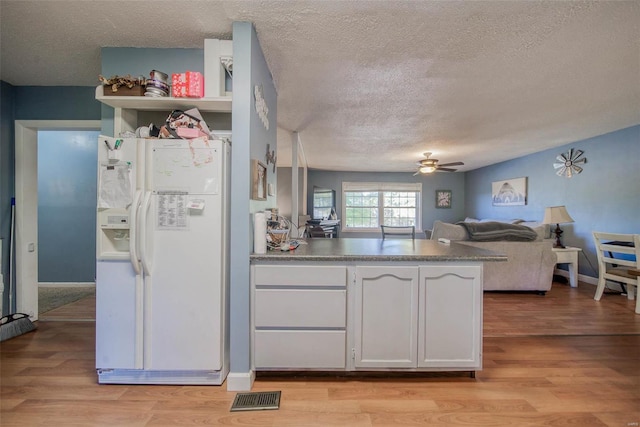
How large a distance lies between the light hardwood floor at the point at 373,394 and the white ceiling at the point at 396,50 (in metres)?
2.33

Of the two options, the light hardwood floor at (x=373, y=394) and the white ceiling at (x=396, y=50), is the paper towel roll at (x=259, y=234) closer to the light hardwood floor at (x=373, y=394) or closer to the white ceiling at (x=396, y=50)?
the light hardwood floor at (x=373, y=394)

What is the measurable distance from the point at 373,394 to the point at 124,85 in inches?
102

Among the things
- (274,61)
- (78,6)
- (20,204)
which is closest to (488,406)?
(274,61)

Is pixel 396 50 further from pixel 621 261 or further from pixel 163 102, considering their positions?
pixel 621 261

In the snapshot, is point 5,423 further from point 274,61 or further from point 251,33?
point 274,61

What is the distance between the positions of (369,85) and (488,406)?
2608 mm

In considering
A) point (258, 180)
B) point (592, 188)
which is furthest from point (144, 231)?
point (592, 188)

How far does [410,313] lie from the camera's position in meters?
1.93

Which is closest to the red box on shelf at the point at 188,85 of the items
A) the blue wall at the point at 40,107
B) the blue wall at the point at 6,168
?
the blue wall at the point at 40,107

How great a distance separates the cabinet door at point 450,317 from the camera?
6.33 feet

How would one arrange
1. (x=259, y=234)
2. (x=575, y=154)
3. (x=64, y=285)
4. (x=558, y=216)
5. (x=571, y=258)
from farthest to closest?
1. (x=575, y=154)
2. (x=558, y=216)
3. (x=571, y=258)
4. (x=64, y=285)
5. (x=259, y=234)

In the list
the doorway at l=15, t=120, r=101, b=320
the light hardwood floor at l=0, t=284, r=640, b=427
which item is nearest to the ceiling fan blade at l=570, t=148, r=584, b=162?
the light hardwood floor at l=0, t=284, r=640, b=427

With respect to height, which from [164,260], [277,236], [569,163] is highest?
[569,163]

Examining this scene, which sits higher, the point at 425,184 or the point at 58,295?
the point at 425,184
